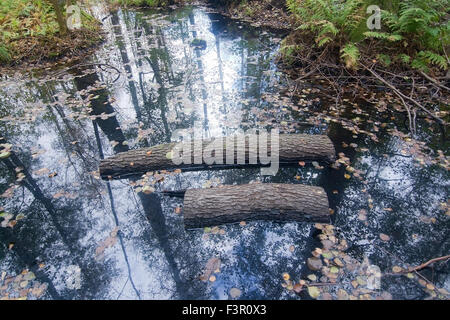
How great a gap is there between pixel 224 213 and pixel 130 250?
4.00 feet

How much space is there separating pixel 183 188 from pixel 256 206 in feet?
3.98

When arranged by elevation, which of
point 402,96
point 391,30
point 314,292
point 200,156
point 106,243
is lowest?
point 314,292

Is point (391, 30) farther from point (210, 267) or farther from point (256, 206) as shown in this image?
point (210, 267)

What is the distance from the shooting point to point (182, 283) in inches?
104

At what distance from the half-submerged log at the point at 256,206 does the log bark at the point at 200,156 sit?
871mm

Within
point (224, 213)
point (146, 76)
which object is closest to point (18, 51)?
point (146, 76)

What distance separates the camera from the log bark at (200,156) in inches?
156

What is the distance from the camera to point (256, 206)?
3186 mm

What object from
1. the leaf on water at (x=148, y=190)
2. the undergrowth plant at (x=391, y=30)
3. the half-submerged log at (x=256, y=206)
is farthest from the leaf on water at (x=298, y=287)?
the undergrowth plant at (x=391, y=30)

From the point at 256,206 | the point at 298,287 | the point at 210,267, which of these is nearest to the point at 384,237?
the point at 298,287

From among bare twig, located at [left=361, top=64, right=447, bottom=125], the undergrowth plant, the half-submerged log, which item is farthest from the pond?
the undergrowth plant

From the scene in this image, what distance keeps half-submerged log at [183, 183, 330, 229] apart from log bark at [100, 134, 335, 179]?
0.87 metres

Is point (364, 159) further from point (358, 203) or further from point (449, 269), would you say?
point (449, 269)

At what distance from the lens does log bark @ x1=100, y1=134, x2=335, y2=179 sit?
3961 millimetres
